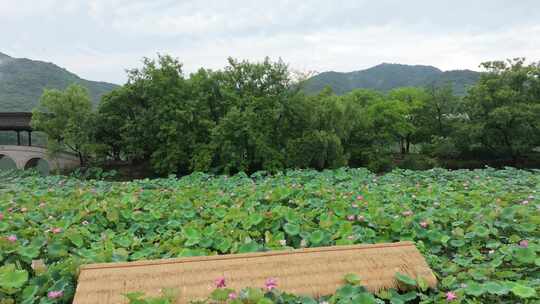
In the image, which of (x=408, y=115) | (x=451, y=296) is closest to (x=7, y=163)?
(x=408, y=115)

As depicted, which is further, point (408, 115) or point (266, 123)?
point (408, 115)

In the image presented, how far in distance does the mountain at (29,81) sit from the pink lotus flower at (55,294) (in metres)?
68.2

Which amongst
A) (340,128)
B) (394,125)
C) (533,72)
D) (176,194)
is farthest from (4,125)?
(533,72)

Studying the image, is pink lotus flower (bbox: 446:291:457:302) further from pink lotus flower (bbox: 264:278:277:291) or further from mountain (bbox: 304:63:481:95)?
mountain (bbox: 304:63:481:95)

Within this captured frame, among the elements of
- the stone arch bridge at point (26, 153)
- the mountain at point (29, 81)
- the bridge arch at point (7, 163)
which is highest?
the mountain at point (29, 81)

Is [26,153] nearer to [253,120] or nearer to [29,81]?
[253,120]

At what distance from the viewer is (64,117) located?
2438cm

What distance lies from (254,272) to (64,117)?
2611cm

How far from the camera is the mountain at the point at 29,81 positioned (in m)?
67.4

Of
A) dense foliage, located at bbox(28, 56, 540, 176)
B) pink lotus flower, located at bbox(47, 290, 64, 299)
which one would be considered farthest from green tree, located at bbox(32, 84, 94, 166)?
pink lotus flower, located at bbox(47, 290, 64, 299)

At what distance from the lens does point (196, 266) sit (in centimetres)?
201

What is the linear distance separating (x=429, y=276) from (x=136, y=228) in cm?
240

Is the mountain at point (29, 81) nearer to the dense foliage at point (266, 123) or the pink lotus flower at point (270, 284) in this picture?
the dense foliage at point (266, 123)

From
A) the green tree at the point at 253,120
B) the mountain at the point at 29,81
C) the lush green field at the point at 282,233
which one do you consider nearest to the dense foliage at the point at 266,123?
the green tree at the point at 253,120
